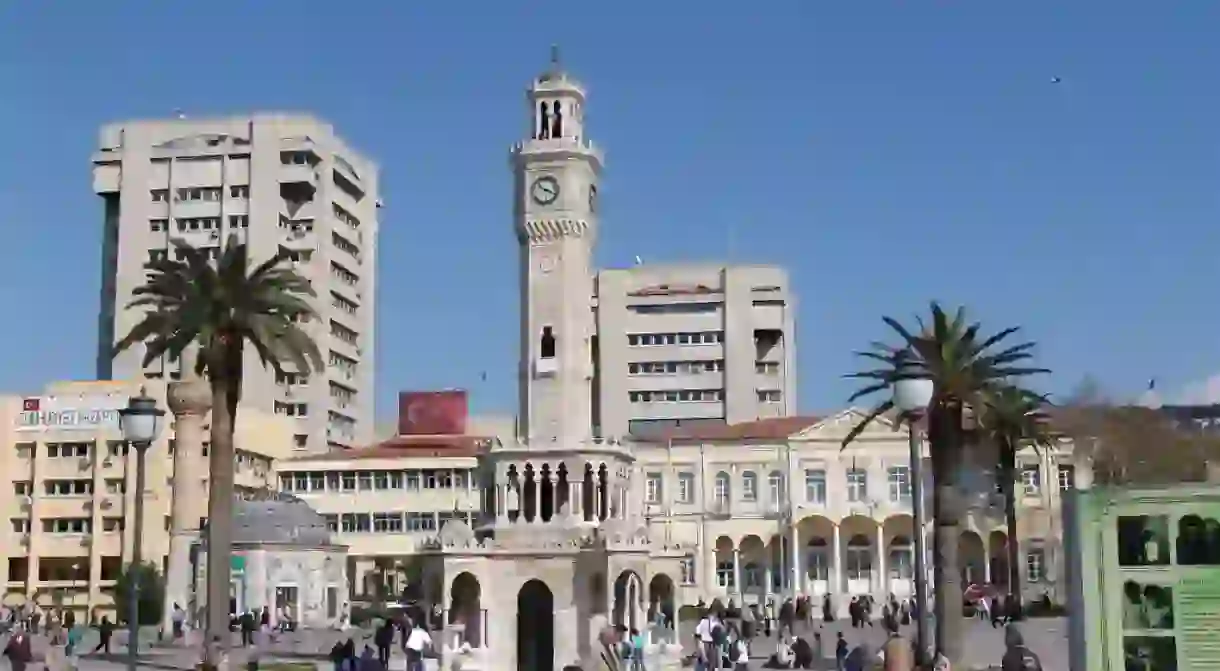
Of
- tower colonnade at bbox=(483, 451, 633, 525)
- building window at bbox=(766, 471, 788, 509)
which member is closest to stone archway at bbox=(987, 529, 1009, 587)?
building window at bbox=(766, 471, 788, 509)

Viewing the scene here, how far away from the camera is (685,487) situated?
85.7 meters

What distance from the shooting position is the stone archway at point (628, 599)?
53375 mm

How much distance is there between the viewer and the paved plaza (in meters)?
42.6

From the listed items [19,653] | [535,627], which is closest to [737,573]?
[535,627]

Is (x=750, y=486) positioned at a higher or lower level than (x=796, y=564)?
higher

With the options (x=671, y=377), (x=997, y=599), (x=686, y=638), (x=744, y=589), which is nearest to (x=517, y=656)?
(x=686, y=638)

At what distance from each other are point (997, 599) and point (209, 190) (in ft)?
255

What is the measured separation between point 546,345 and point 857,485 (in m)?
32.4

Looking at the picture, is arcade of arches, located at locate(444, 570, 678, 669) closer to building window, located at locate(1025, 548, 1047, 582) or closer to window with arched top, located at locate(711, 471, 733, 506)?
window with arched top, located at locate(711, 471, 733, 506)

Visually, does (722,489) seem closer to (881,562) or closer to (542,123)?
(881,562)

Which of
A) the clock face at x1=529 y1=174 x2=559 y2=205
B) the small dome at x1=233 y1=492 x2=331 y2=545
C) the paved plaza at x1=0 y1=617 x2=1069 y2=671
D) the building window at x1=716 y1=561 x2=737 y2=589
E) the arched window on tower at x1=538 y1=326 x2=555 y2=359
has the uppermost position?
the clock face at x1=529 y1=174 x2=559 y2=205

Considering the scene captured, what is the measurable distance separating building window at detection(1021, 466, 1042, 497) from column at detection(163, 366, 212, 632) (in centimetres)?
4355

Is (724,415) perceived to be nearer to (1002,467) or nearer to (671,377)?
(671,377)

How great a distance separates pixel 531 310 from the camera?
2227 inches
